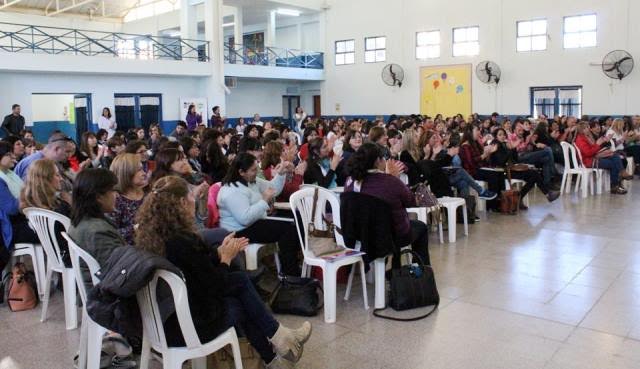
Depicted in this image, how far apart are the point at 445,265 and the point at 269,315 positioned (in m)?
2.53

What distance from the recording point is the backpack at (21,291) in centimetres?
396

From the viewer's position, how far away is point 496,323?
3.57 metres

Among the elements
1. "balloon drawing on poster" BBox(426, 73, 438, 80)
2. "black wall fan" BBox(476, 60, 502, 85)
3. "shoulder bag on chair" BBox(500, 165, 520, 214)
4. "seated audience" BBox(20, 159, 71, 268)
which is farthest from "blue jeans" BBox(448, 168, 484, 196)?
"balloon drawing on poster" BBox(426, 73, 438, 80)

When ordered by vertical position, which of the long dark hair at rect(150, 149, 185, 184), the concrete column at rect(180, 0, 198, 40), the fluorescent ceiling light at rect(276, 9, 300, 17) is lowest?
the long dark hair at rect(150, 149, 185, 184)

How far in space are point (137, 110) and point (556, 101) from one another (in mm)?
11091

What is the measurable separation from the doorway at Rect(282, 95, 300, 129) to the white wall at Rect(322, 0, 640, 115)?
136cm

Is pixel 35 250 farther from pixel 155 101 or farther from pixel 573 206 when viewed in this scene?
pixel 155 101

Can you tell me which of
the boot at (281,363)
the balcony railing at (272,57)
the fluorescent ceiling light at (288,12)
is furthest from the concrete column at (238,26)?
the boot at (281,363)

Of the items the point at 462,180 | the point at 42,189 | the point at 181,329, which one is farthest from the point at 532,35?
the point at 181,329

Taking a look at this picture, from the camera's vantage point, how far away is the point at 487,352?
3.15 metres

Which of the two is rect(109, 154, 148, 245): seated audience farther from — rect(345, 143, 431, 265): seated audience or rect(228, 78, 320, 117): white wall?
rect(228, 78, 320, 117): white wall

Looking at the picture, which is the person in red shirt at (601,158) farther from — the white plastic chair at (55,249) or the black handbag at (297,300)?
the white plastic chair at (55,249)

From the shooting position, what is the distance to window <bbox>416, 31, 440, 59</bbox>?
54.8 feet

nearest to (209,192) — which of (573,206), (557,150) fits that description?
(573,206)
